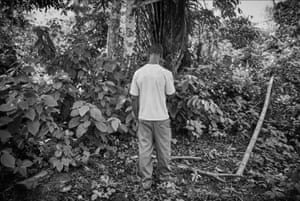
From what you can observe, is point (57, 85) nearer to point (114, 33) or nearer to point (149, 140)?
point (149, 140)

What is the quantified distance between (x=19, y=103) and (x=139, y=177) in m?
1.63

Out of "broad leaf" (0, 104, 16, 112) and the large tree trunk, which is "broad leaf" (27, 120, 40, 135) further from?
the large tree trunk

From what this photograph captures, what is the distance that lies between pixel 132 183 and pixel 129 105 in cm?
120

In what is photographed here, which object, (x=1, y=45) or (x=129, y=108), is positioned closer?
(x=129, y=108)

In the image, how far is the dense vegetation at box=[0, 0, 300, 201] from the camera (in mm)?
2354

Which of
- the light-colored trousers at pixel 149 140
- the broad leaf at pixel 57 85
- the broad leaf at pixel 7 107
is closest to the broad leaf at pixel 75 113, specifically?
the broad leaf at pixel 57 85

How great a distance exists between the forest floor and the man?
258mm

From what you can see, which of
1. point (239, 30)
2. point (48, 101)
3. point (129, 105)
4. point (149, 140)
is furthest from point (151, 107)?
point (239, 30)

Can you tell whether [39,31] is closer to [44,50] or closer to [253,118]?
[44,50]

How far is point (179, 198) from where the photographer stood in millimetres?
2461

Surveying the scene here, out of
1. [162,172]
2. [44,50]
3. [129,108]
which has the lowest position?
[162,172]

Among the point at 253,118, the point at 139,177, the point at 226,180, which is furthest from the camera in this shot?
the point at 253,118

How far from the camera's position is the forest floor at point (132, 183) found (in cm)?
232

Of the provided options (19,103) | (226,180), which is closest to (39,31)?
(19,103)
